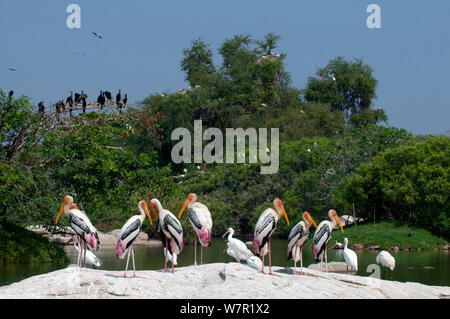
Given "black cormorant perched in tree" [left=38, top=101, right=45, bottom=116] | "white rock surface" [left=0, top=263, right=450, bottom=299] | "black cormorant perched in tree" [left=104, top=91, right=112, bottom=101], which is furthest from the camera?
"black cormorant perched in tree" [left=38, top=101, right=45, bottom=116]

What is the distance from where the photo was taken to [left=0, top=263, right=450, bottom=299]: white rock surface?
39.2ft

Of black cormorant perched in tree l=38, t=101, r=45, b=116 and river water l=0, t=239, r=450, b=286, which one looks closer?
river water l=0, t=239, r=450, b=286

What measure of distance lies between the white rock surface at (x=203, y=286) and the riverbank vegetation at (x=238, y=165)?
10.5m

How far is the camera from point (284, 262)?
26344 millimetres

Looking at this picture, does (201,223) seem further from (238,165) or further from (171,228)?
(238,165)

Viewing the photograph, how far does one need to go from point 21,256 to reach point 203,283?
1329 centimetres

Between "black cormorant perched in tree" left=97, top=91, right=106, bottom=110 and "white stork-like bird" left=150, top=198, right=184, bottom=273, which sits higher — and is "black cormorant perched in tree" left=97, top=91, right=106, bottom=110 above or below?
above

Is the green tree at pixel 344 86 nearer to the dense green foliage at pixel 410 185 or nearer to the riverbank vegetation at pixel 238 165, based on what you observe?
the riverbank vegetation at pixel 238 165

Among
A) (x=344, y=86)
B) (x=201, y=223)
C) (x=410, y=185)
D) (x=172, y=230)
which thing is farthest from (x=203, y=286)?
(x=344, y=86)

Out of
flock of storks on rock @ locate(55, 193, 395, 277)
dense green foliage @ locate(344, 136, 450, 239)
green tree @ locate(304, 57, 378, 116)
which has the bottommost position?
flock of storks on rock @ locate(55, 193, 395, 277)

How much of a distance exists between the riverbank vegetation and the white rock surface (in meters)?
10.5

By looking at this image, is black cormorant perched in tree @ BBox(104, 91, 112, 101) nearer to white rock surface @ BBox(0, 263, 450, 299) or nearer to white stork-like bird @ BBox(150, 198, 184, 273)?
white stork-like bird @ BBox(150, 198, 184, 273)

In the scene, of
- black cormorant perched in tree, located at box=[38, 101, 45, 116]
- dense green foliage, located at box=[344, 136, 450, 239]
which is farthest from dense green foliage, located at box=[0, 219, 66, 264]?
dense green foliage, located at box=[344, 136, 450, 239]

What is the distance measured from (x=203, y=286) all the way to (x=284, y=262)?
1397 cm
